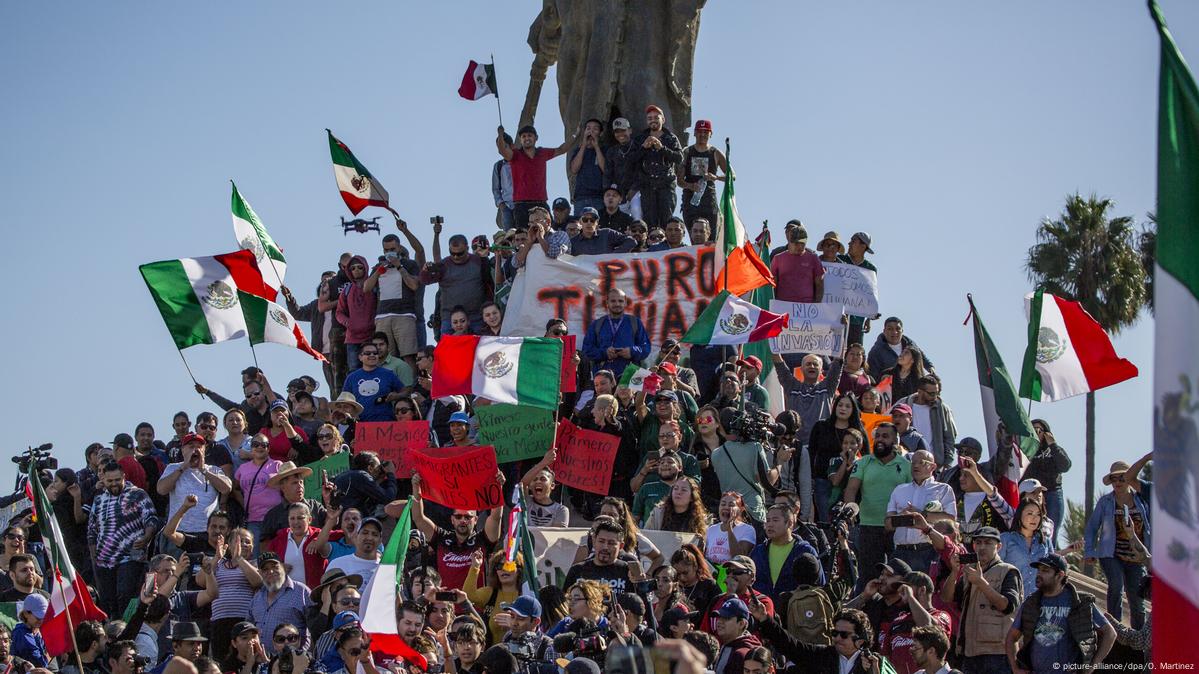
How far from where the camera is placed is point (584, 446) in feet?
49.4

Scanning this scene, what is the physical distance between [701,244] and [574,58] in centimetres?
456

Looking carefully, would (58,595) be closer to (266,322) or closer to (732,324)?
(266,322)

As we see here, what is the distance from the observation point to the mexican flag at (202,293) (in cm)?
1678

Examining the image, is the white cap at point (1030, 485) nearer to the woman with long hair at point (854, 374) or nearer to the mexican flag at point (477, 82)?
the woman with long hair at point (854, 374)

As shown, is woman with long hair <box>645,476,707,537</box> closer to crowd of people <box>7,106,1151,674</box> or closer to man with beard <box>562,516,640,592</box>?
crowd of people <box>7,106,1151,674</box>

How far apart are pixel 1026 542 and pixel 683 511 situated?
7.94 feet

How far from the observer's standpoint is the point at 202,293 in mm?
16969

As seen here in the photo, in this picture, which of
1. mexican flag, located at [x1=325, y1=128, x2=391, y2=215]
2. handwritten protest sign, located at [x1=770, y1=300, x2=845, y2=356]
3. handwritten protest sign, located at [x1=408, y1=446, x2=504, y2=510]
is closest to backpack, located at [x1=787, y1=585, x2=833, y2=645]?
handwritten protest sign, located at [x1=408, y1=446, x2=504, y2=510]

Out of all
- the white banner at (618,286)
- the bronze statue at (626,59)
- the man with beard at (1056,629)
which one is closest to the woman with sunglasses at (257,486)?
the white banner at (618,286)

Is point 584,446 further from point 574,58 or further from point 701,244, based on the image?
point 574,58

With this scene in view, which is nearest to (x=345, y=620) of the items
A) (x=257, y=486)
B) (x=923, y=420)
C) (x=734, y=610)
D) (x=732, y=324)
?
(x=734, y=610)

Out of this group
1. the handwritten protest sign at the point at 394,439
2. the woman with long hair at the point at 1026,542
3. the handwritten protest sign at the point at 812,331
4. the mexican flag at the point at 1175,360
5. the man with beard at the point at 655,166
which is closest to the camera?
the mexican flag at the point at 1175,360

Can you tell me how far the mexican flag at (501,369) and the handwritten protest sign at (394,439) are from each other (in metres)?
0.34

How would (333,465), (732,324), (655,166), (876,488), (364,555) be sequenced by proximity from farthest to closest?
(655,166), (732,324), (333,465), (876,488), (364,555)
